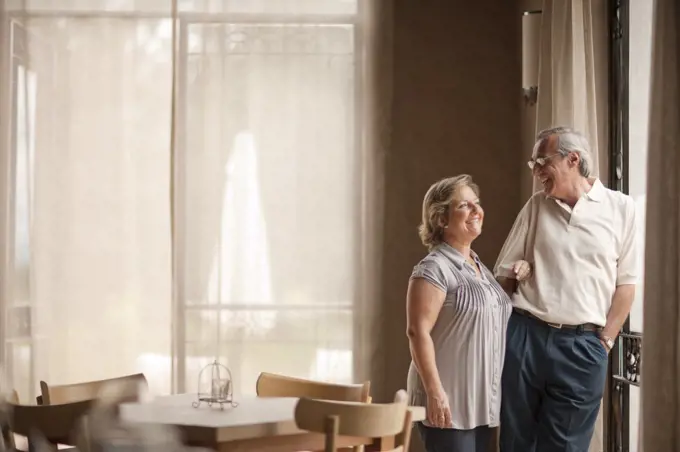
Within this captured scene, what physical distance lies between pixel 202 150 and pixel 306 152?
69 cm

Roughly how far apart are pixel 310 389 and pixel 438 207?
3.94 feet

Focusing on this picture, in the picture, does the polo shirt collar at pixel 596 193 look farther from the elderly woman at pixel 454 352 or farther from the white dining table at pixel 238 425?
the white dining table at pixel 238 425

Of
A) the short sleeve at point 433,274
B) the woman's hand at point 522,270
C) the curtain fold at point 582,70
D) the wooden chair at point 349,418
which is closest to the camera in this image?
the wooden chair at point 349,418

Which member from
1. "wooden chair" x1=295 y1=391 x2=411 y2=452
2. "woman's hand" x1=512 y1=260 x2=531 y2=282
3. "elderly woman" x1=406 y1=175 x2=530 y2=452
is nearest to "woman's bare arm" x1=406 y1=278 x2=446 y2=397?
"elderly woman" x1=406 y1=175 x2=530 y2=452

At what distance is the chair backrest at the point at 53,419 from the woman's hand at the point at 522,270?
1.75m

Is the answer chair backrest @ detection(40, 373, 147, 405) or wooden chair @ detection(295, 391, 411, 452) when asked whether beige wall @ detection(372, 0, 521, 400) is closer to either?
chair backrest @ detection(40, 373, 147, 405)

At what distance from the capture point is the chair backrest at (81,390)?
4418 millimetres

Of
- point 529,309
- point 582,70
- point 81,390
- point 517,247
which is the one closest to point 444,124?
point 582,70

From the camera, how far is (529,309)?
4.03 m

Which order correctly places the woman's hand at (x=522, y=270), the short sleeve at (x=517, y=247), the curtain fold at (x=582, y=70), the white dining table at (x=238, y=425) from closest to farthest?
the white dining table at (x=238, y=425)
the woman's hand at (x=522, y=270)
the short sleeve at (x=517, y=247)
the curtain fold at (x=582, y=70)

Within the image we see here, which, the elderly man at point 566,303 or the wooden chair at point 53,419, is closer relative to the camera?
the wooden chair at point 53,419

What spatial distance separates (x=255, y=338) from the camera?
655 centimetres

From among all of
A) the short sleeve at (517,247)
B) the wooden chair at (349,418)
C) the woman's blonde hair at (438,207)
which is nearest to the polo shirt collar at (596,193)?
the short sleeve at (517,247)

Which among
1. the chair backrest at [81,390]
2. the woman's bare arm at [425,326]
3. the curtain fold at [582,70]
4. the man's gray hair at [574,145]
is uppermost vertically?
the curtain fold at [582,70]
